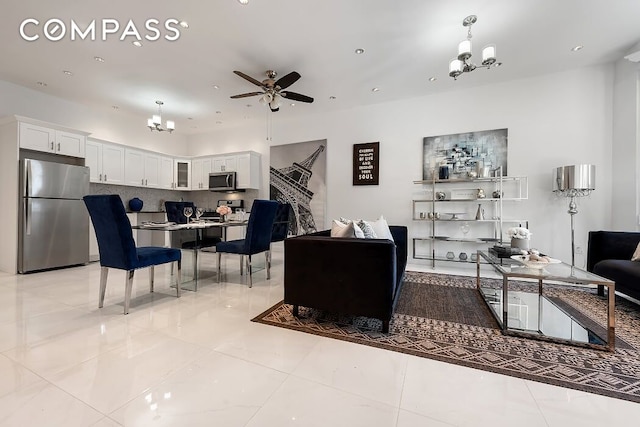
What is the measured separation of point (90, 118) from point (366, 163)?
5486 millimetres

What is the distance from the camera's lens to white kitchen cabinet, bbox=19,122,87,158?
3.83 meters

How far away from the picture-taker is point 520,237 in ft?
9.16

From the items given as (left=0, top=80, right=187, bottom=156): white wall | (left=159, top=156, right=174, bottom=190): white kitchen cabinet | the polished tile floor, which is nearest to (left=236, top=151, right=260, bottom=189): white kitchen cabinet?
(left=159, top=156, right=174, bottom=190): white kitchen cabinet

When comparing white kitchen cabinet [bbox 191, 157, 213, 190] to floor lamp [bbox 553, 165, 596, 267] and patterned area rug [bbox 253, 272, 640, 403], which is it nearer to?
patterned area rug [bbox 253, 272, 640, 403]

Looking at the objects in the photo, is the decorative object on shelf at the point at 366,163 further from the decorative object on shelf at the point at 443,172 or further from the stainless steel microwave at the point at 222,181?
the stainless steel microwave at the point at 222,181

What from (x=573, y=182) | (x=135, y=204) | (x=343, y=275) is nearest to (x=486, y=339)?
(x=343, y=275)

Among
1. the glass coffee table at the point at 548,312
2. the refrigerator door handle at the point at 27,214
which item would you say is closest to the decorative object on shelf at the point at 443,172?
the glass coffee table at the point at 548,312

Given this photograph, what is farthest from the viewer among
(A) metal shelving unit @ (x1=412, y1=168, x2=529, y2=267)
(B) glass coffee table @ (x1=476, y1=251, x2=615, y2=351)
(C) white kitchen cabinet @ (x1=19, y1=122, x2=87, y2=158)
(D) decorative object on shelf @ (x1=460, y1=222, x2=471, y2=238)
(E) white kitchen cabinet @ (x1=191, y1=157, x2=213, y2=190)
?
(E) white kitchen cabinet @ (x1=191, y1=157, x2=213, y2=190)

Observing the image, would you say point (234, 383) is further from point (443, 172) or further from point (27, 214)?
point (27, 214)

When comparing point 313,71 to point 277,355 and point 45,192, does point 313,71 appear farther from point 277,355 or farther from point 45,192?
point 45,192

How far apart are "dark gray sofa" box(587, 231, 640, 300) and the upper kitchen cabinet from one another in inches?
293

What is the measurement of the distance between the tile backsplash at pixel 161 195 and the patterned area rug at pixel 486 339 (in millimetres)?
4344

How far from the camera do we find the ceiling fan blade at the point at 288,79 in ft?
10.7

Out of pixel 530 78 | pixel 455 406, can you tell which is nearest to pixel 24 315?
pixel 455 406
